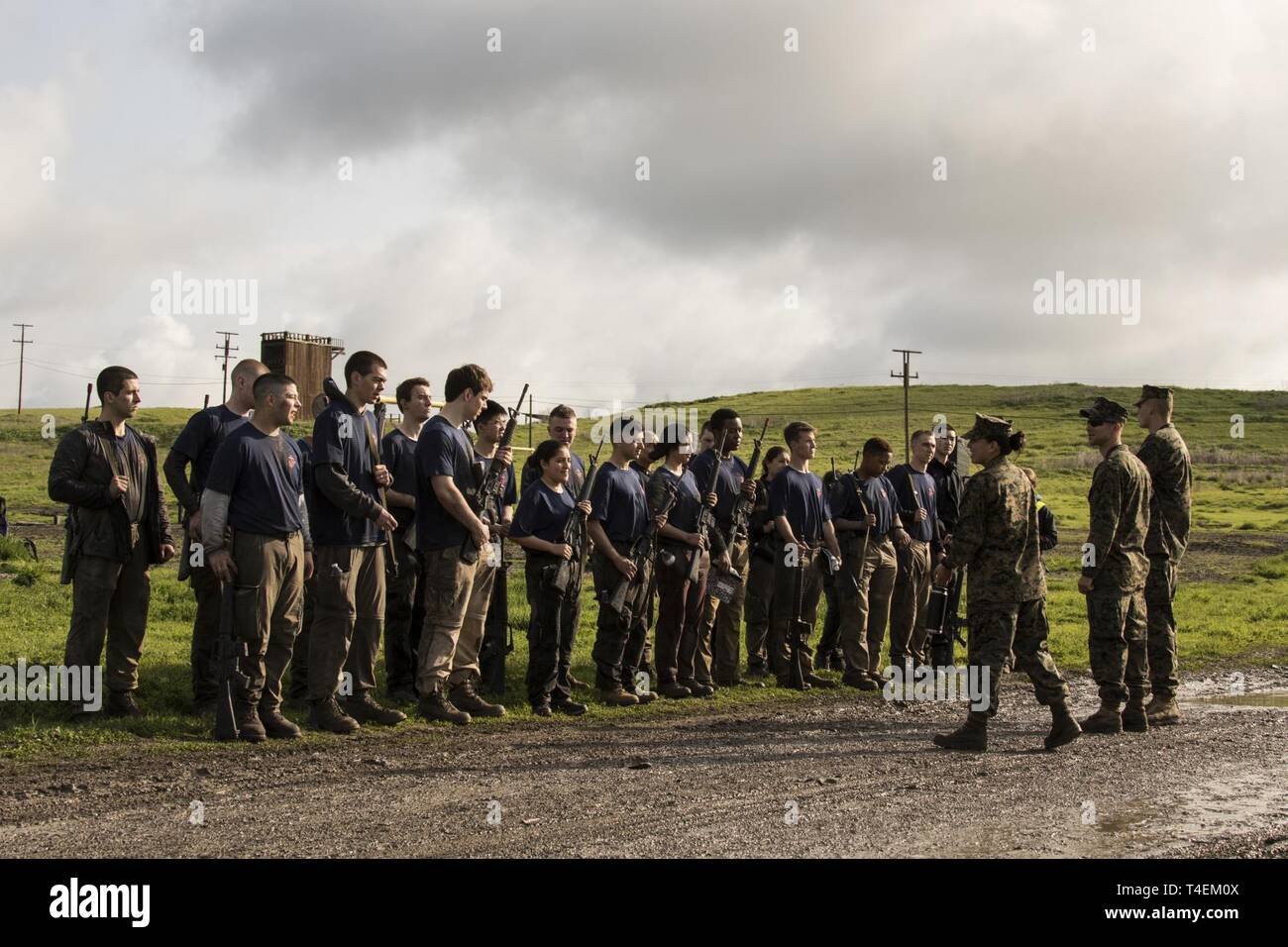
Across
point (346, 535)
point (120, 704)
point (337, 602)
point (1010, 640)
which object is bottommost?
point (120, 704)

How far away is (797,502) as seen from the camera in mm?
12352

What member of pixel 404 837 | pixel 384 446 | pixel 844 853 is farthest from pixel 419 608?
pixel 844 853

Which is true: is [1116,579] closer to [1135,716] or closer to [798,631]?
[1135,716]

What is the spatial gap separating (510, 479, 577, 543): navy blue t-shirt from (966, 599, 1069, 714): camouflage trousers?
3.36 m

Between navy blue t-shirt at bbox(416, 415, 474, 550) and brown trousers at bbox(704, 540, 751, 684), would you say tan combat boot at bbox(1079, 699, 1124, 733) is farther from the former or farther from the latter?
navy blue t-shirt at bbox(416, 415, 474, 550)

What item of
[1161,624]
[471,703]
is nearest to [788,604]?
[1161,624]

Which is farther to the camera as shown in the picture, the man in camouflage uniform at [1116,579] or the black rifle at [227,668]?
the man in camouflage uniform at [1116,579]

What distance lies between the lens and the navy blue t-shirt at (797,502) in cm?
1235

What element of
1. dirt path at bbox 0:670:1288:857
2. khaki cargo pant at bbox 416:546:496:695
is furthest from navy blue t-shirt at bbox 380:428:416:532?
dirt path at bbox 0:670:1288:857

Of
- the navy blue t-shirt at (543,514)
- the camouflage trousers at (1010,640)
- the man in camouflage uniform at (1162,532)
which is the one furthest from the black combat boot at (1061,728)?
the navy blue t-shirt at (543,514)

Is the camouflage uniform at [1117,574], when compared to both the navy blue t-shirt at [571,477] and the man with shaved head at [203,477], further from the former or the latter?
the man with shaved head at [203,477]

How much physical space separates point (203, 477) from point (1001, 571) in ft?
20.4

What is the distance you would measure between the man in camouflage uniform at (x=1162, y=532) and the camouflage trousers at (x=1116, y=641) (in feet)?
1.71
